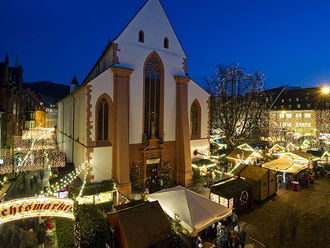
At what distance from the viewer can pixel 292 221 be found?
12023 mm

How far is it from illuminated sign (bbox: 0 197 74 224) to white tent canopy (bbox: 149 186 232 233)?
5309mm

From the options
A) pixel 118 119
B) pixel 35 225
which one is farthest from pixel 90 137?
pixel 35 225

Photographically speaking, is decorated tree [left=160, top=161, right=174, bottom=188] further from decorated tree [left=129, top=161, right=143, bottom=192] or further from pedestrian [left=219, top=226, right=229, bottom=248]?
pedestrian [left=219, top=226, right=229, bottom=248]

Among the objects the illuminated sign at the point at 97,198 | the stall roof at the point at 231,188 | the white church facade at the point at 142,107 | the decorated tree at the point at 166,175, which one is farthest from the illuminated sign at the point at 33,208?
the decorated tree at the point at 166,175

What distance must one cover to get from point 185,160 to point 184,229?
8.32 metres

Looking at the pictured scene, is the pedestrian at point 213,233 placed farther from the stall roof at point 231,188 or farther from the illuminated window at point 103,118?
the illuminated window at point 103,118

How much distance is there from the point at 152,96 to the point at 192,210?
10.3 metres

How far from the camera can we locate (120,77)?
1468cm

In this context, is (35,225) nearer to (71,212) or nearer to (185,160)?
(71,212)

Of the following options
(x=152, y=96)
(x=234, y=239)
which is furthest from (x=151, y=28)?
(x=234, y=239)

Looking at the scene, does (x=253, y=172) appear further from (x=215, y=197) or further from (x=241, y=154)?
(x=241, y=154)

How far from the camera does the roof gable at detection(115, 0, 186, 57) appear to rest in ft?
50.9

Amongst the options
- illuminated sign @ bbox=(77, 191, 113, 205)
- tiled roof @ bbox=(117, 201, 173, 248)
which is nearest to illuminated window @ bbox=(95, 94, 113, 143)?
illuminated sign @ bbox=(77, 191, 113, 205)

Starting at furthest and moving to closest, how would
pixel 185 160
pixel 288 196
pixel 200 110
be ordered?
1. pixel 200 110
2. pixel 185 160
3. pixel 288 196
